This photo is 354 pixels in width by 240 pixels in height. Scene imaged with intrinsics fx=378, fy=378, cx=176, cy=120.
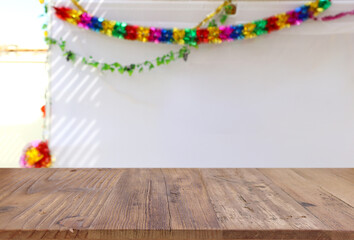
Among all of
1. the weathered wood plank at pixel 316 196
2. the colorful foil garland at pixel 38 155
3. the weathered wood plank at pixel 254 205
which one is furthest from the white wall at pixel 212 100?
the weathered wood plank at pixel 254 205

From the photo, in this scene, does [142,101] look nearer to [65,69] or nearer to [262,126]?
[65,69]

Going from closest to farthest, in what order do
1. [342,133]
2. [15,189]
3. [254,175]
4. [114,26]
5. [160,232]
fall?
[160,232], [15,189], [254,175], [114,26], [342,133]

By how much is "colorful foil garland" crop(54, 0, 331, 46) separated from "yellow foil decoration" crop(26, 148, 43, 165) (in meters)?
1.02

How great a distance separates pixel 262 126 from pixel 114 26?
136 centimetres

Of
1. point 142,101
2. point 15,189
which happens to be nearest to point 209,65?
point 142,101

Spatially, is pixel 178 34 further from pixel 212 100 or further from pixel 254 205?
pixel 254 205

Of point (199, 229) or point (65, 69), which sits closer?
point (199, 229)

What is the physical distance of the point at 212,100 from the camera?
2932 mm

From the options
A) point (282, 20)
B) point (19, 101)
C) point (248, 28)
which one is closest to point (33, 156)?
point (248, 28)

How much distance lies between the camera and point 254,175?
1.13 metres

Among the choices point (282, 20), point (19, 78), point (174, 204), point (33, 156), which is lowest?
point (33, 156)

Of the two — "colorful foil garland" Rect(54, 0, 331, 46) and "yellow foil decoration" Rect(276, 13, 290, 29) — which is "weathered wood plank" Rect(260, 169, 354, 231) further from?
"yellow foil decoration" Rect(276, 13, 290, 29)

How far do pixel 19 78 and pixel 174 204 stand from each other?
201 inches

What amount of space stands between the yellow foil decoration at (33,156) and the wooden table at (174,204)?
5.94 feet
